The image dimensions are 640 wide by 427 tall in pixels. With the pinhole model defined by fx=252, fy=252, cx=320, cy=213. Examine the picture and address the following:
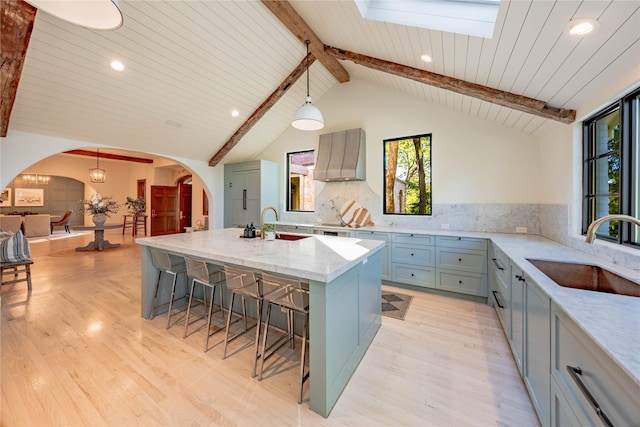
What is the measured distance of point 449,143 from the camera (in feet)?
13.3

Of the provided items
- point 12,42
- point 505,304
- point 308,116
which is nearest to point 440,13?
point 308,116

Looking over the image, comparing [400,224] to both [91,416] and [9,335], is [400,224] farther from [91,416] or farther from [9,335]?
[9,335]

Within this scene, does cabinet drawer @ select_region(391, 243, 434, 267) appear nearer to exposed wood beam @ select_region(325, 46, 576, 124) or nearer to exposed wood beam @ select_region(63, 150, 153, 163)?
exposed wood beam @ select_region(325, 46, 576, 124)

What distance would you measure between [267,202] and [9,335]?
407 cm

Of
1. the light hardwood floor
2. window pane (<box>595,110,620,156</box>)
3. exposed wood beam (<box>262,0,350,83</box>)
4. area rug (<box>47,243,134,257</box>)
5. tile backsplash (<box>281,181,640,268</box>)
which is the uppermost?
exposed wood beam (<box>262,0,350,83</box>)

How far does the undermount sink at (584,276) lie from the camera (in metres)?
1.69

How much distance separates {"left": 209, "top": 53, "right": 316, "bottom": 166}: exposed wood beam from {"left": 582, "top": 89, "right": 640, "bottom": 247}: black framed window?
3810 millimetres

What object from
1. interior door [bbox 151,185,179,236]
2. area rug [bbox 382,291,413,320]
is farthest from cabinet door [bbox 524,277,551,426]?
interior door [bbox 151,185,179,236]

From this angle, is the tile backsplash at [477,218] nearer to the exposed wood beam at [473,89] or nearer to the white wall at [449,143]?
the white wall at [449,143]


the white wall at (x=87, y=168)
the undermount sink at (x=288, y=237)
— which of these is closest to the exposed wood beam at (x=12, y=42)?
the white wall at (x=87, y=168)

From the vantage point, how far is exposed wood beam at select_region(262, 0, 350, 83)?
3.07m

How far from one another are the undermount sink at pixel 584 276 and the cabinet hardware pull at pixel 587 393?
1.01m

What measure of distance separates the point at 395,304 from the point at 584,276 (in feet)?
6.13

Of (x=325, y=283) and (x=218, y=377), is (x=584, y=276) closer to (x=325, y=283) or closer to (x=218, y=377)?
(x=325, y=283)
